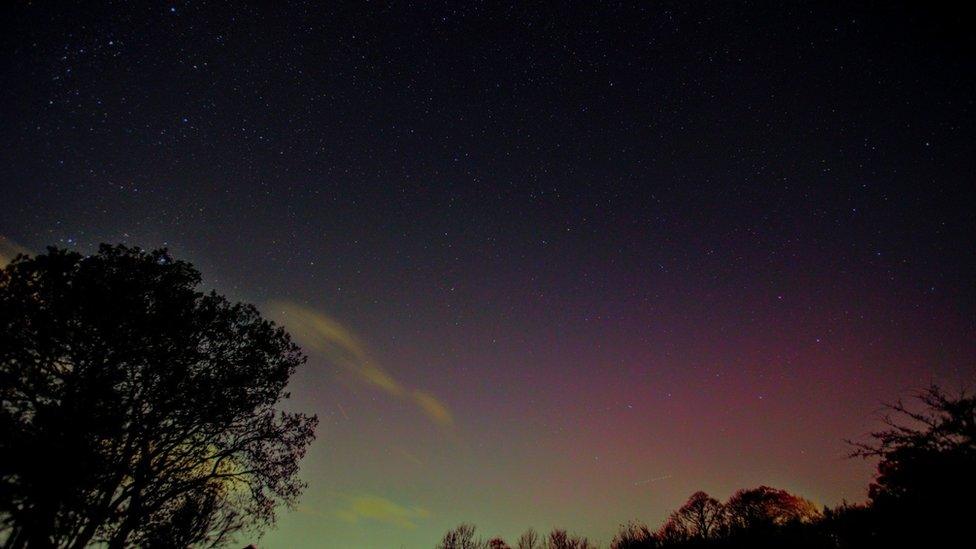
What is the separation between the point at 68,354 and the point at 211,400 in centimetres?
430

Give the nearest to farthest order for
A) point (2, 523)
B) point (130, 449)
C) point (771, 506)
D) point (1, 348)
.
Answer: point (2, 523) < point (1, 348) < point (130, 449) < point (771, 506)

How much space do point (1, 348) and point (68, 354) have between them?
1.41 meters

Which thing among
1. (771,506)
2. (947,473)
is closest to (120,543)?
(947,473)

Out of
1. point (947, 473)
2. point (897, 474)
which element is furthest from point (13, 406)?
point (897, 474)

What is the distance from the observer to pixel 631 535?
21250 mm

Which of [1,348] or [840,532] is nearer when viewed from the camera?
[840,532]

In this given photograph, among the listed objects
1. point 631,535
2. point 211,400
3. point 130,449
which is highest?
point 211,400

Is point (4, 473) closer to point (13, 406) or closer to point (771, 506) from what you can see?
point (13, 406)

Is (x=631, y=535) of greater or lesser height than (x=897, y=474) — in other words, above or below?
below

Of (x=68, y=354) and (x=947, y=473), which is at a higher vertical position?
(x=68, y=354)

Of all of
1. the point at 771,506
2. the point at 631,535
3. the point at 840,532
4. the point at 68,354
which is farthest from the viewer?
the point at 771,506

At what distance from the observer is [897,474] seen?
570 inches

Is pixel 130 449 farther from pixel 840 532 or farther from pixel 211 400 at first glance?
pixel 840 532

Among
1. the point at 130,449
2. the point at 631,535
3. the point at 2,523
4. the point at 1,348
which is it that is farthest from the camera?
the point at 631,535
